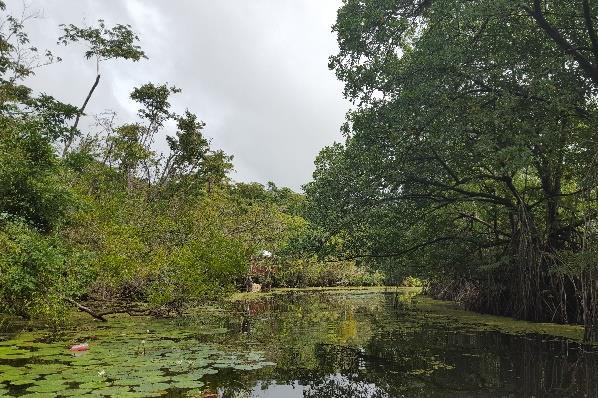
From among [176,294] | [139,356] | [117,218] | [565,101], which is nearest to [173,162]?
[117,218]

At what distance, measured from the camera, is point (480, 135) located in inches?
408

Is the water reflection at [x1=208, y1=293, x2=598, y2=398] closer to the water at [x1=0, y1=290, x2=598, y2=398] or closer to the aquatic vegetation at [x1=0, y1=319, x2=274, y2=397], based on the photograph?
the water at [x1=0, y1=290, x2=598, y2=398]

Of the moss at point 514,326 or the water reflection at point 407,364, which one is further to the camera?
the moss at point 514,326

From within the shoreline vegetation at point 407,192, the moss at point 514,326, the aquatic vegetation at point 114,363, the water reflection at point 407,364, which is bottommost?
the aquatic vegetation at point 114,363

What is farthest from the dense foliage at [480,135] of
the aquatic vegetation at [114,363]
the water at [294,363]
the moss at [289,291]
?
the moss at [289,291]

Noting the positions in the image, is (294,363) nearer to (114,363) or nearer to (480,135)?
(114,363)

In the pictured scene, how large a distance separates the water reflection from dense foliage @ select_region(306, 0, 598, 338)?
1.76m

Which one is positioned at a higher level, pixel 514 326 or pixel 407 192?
pixel 407 192

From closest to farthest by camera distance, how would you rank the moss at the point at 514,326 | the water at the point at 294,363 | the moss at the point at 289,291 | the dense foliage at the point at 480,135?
the water at the point at 294,363
the dense foliage at the point at 480,135
the moss at the point at 514,326
the moss at the point at 289,291

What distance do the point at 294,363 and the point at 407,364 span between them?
188 centimetres

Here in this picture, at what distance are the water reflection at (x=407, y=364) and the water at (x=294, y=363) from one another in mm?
18

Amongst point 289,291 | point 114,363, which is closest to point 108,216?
point 114,363

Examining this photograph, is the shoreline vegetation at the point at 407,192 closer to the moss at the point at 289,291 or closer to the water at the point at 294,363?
the water at the point at 294,363

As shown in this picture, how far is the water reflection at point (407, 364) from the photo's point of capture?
6.36 m
